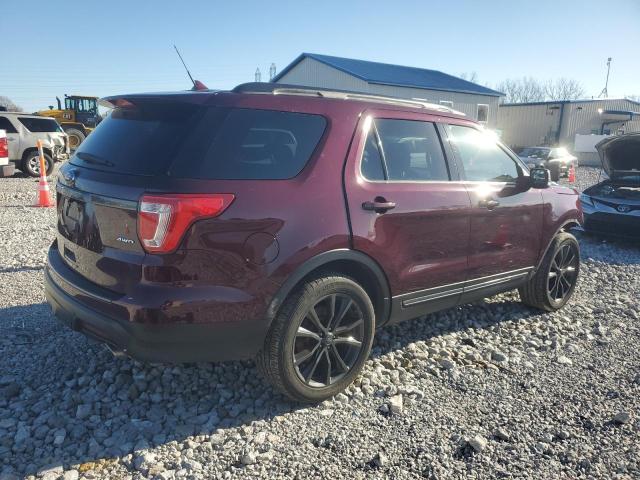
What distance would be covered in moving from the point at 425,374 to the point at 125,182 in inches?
91.9

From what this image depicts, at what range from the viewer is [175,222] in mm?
2439

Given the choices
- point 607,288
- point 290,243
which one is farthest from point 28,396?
point 607,288

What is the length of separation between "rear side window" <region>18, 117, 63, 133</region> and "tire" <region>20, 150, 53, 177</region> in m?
0.68

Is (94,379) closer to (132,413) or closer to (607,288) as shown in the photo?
(132,413)

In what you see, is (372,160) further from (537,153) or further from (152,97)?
(537,153)

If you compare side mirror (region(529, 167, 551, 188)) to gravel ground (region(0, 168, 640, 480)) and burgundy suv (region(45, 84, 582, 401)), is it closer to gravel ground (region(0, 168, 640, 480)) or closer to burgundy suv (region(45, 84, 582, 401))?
burgundy suv (region(45, 84, 582, 401))

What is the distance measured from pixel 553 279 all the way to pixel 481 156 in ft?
5.33

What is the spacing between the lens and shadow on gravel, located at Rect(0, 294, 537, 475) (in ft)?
8.59

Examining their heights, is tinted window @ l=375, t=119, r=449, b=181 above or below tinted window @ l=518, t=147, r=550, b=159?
above

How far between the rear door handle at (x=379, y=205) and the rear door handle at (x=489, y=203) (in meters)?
1.02

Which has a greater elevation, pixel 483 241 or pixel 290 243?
pixel 290 243

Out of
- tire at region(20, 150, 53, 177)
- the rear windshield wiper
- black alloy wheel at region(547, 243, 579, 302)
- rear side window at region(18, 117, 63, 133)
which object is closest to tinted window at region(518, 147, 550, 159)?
rear side window at region(18, 117, 63, 133)

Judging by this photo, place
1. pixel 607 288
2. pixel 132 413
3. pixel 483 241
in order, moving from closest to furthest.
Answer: pixel 132 413
pixel 483 241
pixel 607 288

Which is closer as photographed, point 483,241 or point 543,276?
point 483,241
